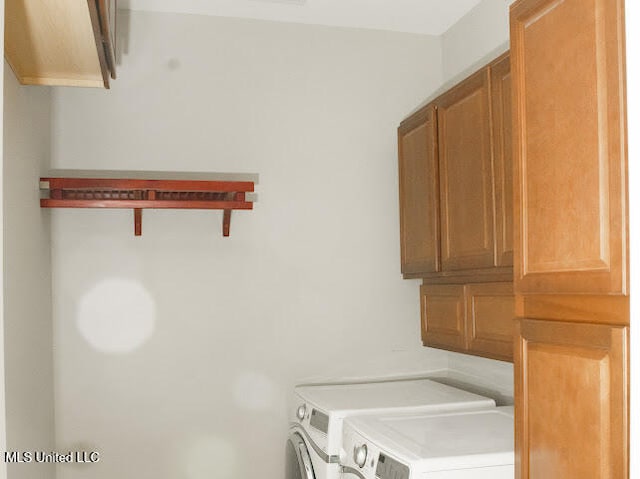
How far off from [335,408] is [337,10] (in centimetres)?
171

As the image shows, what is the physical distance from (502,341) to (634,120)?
3.82 feet

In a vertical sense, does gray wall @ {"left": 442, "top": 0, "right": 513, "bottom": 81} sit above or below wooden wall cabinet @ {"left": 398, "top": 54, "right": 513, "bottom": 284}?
above

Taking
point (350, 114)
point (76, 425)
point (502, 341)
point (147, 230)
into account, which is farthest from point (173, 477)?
point (350, 114)

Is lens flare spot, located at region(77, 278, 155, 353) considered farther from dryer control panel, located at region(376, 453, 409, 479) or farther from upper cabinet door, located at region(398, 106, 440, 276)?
dryer control panel, located at region(376, 453, 409, 479)

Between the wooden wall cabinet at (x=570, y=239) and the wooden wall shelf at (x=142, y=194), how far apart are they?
1.38m

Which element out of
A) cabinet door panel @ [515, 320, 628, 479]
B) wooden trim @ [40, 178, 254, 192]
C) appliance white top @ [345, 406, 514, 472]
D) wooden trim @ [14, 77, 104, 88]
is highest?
wooden trim @ [14, 77, 104, 88]

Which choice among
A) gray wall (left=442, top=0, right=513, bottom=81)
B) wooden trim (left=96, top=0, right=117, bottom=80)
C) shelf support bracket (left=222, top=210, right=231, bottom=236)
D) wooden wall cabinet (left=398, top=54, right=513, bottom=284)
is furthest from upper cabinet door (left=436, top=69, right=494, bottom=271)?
wooden trim (left=96, top=0, right=117, bottom=80)

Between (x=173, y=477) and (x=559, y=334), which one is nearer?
(x=559, y=334)

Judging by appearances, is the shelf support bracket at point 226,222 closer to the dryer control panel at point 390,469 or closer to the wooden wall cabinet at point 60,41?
the wooden wall cabinet at point 60,41

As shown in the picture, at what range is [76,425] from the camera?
2.76 meters

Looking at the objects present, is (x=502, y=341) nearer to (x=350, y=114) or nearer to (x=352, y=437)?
(x=352, y=437)

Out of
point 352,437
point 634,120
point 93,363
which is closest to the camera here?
point 634,120

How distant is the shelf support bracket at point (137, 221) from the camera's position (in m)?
2.78

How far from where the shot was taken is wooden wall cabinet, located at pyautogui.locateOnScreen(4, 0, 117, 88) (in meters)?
1.72
